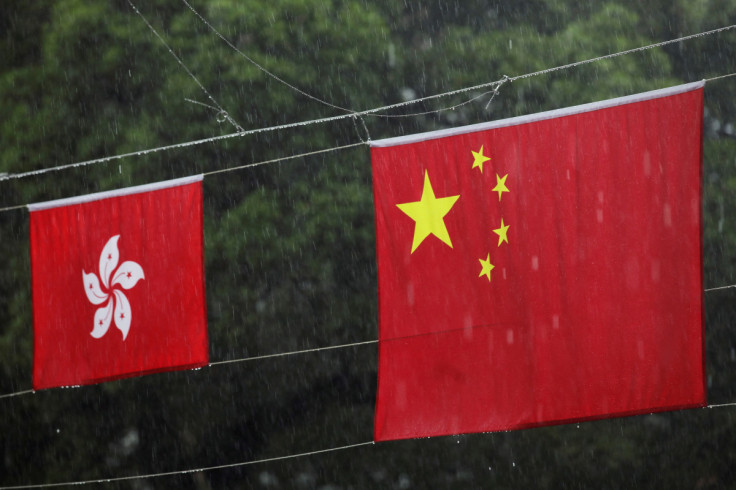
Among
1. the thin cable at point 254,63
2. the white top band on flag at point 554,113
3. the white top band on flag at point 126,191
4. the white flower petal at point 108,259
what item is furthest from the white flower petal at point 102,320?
the thin cable at point 254,63

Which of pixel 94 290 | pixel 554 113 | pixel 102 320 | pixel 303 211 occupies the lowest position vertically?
pixel 102 320

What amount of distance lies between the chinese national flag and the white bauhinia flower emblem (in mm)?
2063

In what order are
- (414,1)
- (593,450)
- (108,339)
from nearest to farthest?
(108,339) < (593,450) < (414,1)

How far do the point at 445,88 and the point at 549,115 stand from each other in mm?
5818

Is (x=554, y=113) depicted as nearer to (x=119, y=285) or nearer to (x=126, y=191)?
(x=126, y=191)

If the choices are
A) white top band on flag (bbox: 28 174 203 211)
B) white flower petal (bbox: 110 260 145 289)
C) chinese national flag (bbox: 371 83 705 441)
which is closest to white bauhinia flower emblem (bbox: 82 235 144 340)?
white flower petal (bbox: 110 260 145 289)

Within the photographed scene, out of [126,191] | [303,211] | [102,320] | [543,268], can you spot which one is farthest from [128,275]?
[303,211]

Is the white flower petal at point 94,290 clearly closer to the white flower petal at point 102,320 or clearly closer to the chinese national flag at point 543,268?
the white flower petal at point 102,320

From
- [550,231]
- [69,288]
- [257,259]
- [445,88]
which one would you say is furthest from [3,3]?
[550,231]

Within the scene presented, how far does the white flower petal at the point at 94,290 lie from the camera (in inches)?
296

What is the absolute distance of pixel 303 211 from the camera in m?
11.7

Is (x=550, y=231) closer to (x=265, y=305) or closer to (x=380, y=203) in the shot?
(x=380, y=203)

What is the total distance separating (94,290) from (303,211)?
14.3ft

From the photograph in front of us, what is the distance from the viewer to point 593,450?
35.6 ft
